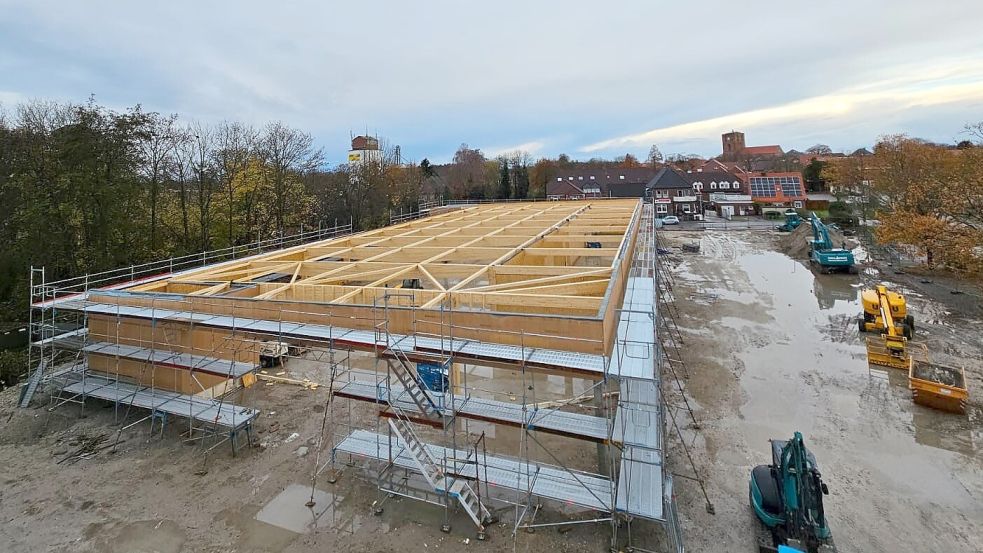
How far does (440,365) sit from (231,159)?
78.7ft

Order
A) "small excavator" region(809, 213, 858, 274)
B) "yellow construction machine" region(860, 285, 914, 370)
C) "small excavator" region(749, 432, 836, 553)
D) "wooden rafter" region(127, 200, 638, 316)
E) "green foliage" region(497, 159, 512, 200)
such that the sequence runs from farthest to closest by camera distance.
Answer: "green foliage" region(497, 159, 512, 200), "small excavator" region(809, 213, 858, 274), "yellow construction machine" region(860, 285, 914, 370), "wooden rafter" region(127, 200, 638, 316), "small excavator" region(749, 432, 836, 553)

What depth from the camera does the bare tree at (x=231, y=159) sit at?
82.4 feet

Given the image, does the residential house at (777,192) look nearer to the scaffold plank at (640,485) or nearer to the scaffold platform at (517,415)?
the scaffold plank at (640,485)

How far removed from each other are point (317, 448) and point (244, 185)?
2128 cm

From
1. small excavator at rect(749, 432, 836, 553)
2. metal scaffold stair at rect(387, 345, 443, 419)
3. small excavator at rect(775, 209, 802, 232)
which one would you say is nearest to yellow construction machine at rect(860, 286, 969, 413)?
small excavator at rect(749, 432, 836, 553)

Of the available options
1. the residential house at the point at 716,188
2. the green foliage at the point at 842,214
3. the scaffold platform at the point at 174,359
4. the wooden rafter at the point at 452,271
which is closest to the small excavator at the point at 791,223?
the green foliage at the point at 842,214

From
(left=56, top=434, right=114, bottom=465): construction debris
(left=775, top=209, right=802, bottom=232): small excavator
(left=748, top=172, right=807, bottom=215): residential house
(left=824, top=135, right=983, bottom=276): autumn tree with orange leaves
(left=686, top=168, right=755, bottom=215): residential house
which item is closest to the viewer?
(left=56, top=434, right=114, bottom=465): construction debris

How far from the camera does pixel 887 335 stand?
45.7 ft

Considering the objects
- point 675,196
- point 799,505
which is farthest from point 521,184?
point 799,505

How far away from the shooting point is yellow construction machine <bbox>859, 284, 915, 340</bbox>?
50.3 feet

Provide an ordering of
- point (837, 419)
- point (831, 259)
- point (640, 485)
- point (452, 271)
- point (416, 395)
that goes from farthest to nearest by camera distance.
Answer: point (831, 259) → point (837, 419) → point (452, 271) → point (416, 395) → point (640, 485)

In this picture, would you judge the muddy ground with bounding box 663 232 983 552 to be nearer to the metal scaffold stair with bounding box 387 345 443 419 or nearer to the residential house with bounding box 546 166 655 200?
the metal scaffold stair with bounding box 387 345 443 419

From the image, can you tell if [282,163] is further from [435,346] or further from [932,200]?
[932,200]

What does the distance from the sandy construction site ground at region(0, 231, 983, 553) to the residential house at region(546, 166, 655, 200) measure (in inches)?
1742
